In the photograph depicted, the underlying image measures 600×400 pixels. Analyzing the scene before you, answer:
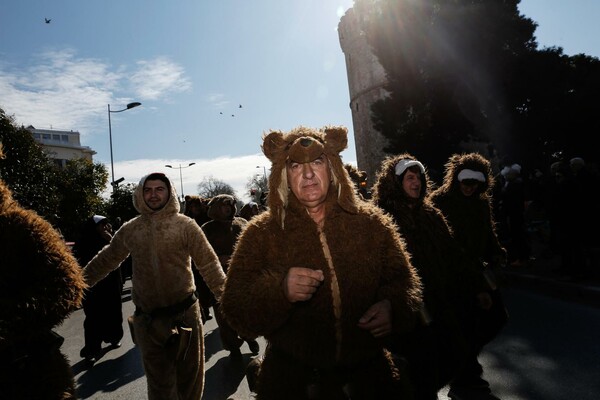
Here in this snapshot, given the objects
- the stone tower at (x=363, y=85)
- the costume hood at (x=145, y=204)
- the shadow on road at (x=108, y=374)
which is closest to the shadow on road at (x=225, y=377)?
the shadow on road at (x=108, y=374)

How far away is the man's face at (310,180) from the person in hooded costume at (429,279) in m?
1.40

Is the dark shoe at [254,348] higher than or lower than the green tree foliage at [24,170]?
lower

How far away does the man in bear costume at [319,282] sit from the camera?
2002 mm

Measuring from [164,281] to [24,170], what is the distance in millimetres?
21131

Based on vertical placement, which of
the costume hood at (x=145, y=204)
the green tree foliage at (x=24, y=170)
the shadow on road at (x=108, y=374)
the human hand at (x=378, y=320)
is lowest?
the shadow on road at (x=108, y=374)

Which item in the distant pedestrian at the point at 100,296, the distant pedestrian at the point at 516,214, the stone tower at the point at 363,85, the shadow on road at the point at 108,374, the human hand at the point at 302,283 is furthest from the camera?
the stone tower at the point at 363,85

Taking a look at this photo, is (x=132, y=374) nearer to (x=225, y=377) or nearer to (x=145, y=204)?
(x=225, y=377)

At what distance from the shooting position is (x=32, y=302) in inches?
88.8

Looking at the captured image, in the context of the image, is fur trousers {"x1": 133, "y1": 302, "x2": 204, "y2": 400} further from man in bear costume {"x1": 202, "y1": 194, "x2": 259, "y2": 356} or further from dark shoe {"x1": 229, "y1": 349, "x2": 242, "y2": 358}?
man in bear costume {"x1": 202, "y1": 194, "x2": 259, "y2": 356}

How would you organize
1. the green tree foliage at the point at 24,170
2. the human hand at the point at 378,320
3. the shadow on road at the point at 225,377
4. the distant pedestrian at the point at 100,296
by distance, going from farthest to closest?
the green tree foliage at the point at 24,170 < the distant pedestrian at the point at 100,296 < the shadow on road at the point at 225,377 < the human hand at the point at 378,320

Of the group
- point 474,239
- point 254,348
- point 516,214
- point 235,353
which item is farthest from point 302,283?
point 516,214

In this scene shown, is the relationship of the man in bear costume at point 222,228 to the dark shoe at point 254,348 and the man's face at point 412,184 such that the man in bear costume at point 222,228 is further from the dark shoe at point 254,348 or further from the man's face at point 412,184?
the man's face at point 412,184

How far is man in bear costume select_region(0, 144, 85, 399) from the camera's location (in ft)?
7.03

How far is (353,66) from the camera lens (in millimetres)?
41906
